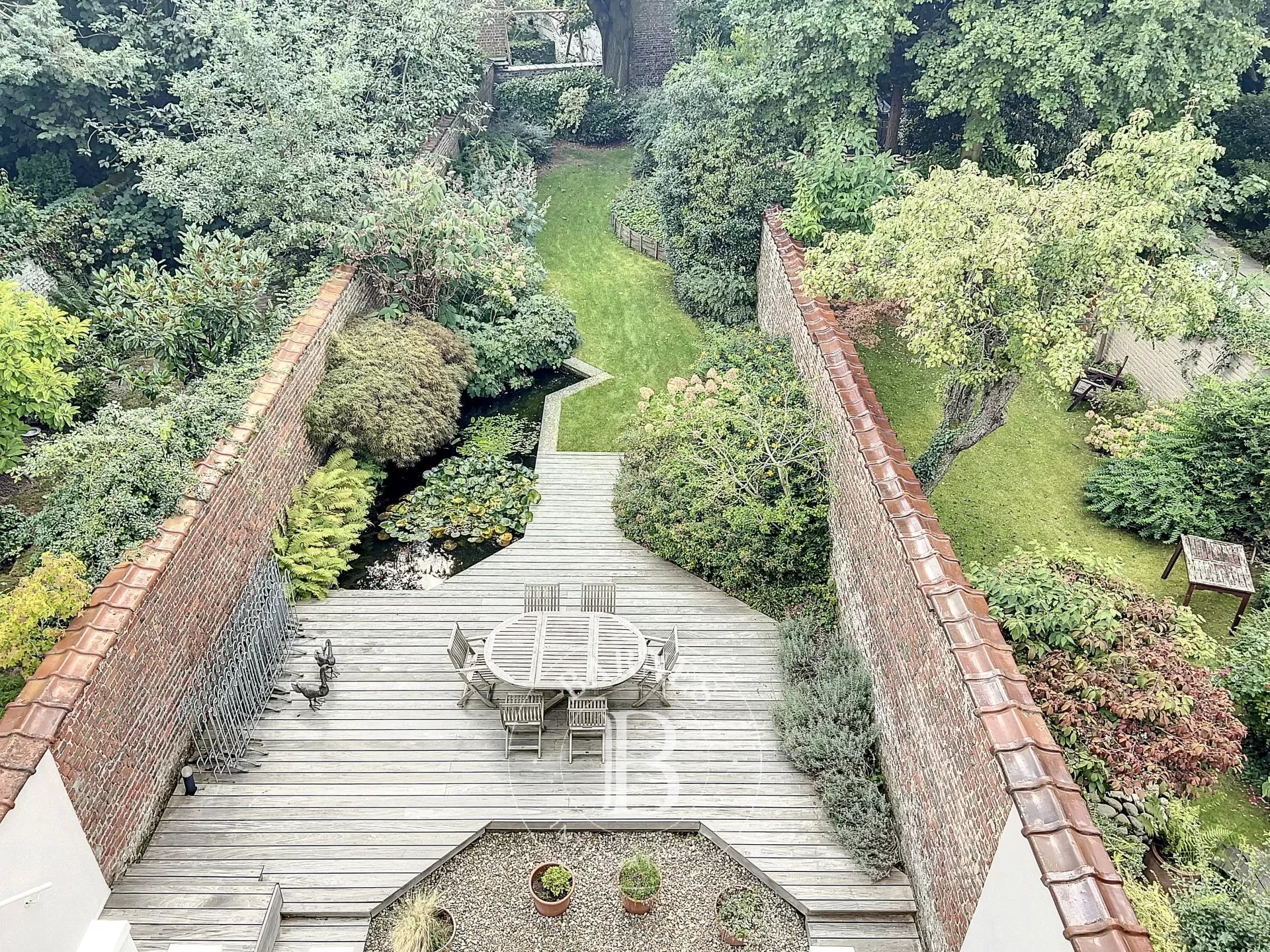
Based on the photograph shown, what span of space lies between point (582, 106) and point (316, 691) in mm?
21406

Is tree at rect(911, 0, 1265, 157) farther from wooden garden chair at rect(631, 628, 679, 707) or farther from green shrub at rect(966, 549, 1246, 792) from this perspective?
wooden garden chair at rect(631, 628, 679, 707)

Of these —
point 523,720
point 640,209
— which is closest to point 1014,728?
point 523,720

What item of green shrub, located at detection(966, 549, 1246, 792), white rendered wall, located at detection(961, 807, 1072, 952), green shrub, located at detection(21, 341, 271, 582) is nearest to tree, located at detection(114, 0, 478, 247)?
green shrub, located at detection(21, 341, 271, 582)

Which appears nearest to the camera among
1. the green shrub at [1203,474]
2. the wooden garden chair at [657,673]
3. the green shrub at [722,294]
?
the wooden garden chair at [657,673]

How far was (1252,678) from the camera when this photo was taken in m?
8.72

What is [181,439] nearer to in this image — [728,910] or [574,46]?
[728,910]

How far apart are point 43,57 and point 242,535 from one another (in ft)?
35.9

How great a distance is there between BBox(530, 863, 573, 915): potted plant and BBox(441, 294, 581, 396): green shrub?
28.6ft

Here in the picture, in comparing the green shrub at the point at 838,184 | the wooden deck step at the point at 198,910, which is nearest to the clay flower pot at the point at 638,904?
the wooden deck step at the point at 198,910

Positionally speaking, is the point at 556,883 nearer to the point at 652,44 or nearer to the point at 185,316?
the point at 185,316

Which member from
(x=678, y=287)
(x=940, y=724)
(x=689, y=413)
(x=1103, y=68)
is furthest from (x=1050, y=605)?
(x=678, y=287)

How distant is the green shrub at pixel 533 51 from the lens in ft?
103

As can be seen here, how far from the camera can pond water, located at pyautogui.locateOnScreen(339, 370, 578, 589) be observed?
11.1 meters

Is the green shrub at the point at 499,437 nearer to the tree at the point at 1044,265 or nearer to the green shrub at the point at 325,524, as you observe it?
the green shrub at the point at 325,524
